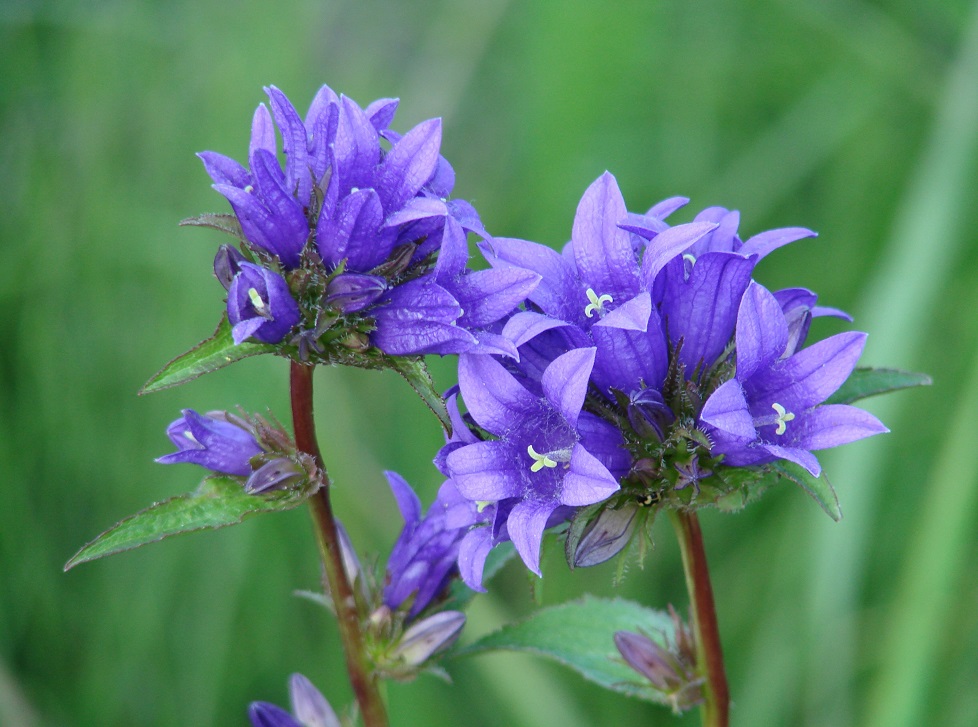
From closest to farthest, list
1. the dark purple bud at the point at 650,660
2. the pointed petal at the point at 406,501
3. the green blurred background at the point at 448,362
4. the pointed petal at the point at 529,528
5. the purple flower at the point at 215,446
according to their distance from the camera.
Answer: the pointed petal at the point at 529,528 → the purple flower at the point at 215,446 → the dark purple bud at the point at 650,660 → the pointed petal at the point at 406,501 → the green blurred background at the point at 448,362

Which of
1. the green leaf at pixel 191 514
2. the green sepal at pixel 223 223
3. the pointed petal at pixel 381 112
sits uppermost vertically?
the pointed petal at pixel 381 112

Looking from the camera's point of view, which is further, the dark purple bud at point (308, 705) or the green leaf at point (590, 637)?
the dark purple bud at point (308, 705)

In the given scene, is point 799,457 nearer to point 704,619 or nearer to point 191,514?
point 704,619

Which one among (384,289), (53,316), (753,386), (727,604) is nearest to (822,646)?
(727,604)

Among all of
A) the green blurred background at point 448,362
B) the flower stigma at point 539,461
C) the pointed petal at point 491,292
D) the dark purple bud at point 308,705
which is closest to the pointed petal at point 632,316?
the pointed petal at point 491,292

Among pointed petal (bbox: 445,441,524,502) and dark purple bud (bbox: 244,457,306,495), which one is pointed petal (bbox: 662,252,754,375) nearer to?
pointed petal (bbox: 445,441,524,502)

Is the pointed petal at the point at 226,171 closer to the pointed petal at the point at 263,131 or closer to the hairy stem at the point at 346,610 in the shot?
the pointed petal at the point at 263,131

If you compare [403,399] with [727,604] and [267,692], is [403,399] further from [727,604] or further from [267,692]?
[727,604]
